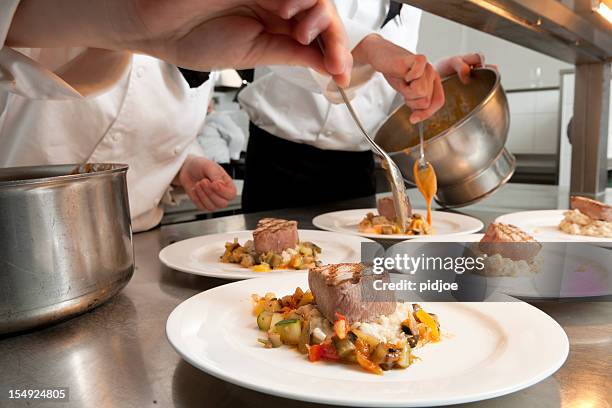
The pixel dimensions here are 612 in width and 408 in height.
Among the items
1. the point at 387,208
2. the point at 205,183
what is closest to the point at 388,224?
the point at 387,208

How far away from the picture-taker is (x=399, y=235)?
131cm

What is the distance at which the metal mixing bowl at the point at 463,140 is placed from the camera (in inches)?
60.4

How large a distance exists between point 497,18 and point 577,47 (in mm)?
704

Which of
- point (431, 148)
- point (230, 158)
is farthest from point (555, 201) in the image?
point (230, 158)

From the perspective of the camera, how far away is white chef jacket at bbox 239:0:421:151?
1.98 m

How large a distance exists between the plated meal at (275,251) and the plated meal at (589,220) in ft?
2.14

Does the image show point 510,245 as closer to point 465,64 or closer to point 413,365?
point 413,365

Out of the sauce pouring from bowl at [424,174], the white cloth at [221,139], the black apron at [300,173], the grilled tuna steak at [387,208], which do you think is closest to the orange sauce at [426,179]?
the sauce pouring from bowl at [424,174]

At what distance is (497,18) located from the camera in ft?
4.17

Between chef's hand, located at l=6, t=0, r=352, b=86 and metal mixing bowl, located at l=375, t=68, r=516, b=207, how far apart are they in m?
0.75

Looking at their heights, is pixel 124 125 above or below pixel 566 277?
above

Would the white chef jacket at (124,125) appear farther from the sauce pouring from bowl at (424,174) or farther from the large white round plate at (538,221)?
the large white round plate at (538,221)

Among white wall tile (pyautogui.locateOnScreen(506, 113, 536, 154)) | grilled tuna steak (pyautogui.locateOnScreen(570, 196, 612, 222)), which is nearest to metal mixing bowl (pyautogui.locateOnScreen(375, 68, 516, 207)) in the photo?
grilled tuna steak (pyautogui.locateOnScreen(570, 196, 612, 222))

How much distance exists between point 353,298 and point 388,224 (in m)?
0.78
